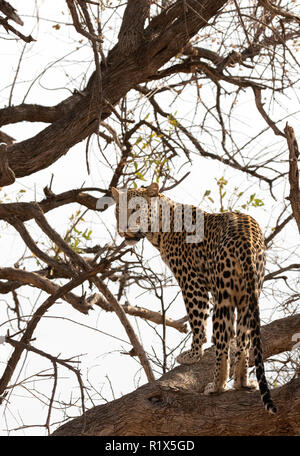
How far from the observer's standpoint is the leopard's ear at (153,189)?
8.78m

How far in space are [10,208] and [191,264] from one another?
1.84 m

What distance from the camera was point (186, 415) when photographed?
21.8 ft

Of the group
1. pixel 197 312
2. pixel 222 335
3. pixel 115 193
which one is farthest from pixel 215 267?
pixel 115 193

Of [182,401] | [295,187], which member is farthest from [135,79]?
[182,401]

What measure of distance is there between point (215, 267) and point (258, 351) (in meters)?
1.02

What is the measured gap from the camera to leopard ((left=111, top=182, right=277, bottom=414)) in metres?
6.93

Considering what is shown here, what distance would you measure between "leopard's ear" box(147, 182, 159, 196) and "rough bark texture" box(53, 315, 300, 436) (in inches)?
91.3

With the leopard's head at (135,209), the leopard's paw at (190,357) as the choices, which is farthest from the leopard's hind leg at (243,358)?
the leopard's head at (135,209)

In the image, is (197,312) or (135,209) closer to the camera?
(197,312)

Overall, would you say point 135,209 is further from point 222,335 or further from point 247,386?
point 247,386

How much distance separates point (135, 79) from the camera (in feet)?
28.9
